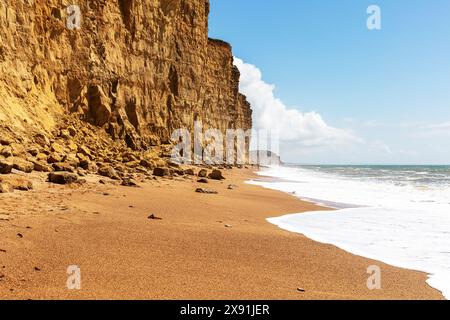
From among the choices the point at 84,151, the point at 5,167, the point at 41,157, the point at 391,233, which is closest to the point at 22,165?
the point at 5,167

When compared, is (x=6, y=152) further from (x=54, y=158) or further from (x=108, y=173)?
(x=108, y=173)

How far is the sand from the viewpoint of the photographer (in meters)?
3.17

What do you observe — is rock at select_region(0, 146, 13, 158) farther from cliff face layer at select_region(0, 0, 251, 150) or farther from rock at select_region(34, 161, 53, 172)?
cliff face layer at select_region(0, 0, 251, 150)

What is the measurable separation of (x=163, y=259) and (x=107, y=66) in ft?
60.8

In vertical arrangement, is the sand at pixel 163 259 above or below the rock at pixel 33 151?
below

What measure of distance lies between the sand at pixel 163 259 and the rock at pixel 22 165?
250 cm

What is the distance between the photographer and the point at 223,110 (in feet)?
152

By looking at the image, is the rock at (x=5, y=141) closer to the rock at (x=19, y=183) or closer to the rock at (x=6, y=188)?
the rock at (x=19, y=183)

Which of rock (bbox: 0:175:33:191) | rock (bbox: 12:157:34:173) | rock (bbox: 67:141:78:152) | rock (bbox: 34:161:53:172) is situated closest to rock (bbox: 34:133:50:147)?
rock (bbox: 67:141:78:152)

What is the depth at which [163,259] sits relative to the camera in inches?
160

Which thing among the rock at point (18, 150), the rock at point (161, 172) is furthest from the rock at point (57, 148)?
the rock at point (161, 172)

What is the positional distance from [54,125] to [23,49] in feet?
10.7

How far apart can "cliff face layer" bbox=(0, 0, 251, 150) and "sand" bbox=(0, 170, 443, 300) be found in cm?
824

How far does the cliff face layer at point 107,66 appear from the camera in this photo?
47.9 ft
